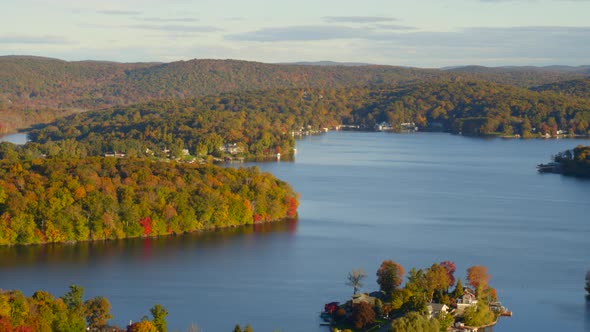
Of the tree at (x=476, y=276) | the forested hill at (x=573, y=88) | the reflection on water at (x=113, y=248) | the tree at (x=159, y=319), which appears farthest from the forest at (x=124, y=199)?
the forested hill at (x=573, y=88)

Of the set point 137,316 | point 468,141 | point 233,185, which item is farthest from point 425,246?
point 468,141

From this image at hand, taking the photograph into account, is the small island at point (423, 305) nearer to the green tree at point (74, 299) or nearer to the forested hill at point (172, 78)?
the green tree at point (74, 299)

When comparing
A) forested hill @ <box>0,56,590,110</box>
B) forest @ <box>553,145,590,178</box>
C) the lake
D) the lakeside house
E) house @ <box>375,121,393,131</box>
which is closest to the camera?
the lakeside house

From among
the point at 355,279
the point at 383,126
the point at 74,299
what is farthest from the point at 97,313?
the point at 383,126

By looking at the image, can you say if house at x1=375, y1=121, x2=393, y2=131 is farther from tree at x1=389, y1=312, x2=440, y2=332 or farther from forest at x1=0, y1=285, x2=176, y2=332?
tree at x1=389, y1=312, x2=440, y2=332

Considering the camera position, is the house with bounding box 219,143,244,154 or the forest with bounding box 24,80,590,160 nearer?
the forest with bounding box 24,80,590,160

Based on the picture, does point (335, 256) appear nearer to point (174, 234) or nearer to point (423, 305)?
point (174, 234)

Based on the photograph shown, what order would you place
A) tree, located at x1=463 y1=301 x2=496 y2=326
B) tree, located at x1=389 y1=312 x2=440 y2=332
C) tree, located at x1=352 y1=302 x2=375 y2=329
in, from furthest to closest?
tree, located at x1=463 y1=301 x2=496 y2=326
tree, located at x1=352 y1=302 x2=375 y2=329
tree, located at x1=389 y1=312 x2=440 y2=332

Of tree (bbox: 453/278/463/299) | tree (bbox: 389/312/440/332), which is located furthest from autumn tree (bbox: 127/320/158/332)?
tree (bbox: 453/278/463/299)
